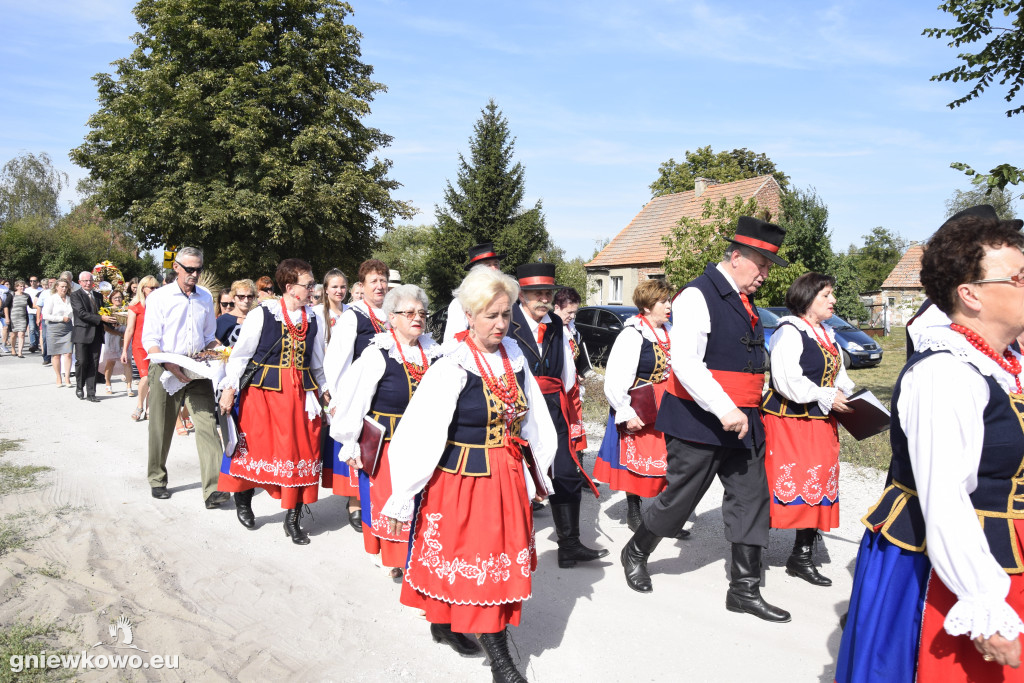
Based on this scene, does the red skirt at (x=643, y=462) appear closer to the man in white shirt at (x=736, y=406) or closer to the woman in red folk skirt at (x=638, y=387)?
the woman in red folk skirt at (x=638, y=387)

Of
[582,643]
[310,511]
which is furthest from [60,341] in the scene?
[582,643]

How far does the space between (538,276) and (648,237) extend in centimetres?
2902

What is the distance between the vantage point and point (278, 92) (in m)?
23.6

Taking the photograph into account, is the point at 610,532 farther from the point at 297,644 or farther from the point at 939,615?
the point at 939,615

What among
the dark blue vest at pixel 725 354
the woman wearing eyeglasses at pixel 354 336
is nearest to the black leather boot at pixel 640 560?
the dark blue vest at pixel 725 354

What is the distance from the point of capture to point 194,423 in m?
6.23

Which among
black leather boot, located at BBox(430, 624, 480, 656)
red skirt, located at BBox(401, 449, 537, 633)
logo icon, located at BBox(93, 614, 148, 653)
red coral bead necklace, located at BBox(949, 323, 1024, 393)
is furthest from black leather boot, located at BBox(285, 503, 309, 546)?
red coral bead necklace, located at BBox(949, 323, 1024, 393)

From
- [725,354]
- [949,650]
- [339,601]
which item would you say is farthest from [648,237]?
[949,650]

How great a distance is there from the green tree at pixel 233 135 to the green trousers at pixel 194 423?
17.2 meters

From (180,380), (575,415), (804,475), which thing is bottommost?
(804,475)

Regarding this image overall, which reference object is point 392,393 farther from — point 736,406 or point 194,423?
point 194,423

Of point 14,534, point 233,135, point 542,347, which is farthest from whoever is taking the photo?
point 233,135

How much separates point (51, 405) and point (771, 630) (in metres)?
11.0

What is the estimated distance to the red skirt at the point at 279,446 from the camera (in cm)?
531
